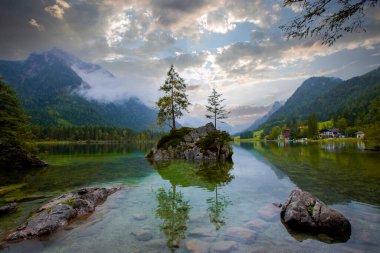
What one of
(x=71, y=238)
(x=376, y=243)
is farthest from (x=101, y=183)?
(x=376, y=243)

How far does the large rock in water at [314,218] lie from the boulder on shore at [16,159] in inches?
1537

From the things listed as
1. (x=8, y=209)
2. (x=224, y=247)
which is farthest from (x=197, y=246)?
(x=8, y=209)

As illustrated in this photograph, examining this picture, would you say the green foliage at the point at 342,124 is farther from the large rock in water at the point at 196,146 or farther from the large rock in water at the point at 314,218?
the large rock in water at the point at 314,218

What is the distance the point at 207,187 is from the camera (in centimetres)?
2086

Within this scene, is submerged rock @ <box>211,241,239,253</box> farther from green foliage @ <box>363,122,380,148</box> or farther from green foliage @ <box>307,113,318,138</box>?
green foliage @ <box>307,113,318,138</box>

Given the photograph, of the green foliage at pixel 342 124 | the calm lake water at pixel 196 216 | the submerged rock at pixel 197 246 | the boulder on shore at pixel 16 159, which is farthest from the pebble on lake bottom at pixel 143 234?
the green foliage at pixel 342 124

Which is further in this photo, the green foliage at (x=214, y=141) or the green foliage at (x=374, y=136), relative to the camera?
the green foliage at (x=374, y=136)

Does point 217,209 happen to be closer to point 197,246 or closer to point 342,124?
point 197,246

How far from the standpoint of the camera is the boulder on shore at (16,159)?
35.3 metres

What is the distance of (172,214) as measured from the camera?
539 inches

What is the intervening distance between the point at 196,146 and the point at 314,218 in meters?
36.1

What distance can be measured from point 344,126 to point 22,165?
209731mm

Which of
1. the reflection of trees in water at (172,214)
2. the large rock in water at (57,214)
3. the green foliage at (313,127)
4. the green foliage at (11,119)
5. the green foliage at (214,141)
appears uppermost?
the green foliage at (313,127)

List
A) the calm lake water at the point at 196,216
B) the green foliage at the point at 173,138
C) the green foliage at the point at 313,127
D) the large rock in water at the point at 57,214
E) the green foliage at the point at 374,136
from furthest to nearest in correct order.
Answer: the green foliage at the point at 313,127, the green foliage at the point at 374,136, the green foliage at the point at 173,138, the large rock in water at the point at 57,214, the calm lake water at the point at 196,216
